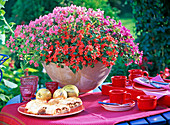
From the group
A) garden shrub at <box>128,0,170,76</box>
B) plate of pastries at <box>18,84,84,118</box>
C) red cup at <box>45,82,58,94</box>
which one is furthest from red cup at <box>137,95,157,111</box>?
garden shrub at <box>128,0,170,76</box>

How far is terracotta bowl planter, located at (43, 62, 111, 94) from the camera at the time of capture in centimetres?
203

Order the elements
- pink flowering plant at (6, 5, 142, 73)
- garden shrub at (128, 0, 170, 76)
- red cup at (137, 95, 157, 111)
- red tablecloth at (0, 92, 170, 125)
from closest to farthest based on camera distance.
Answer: red tablecloth at (0, 92, 170, 125) < red cup at (137, 95, 157, 111) < pink flowering plant at (6, 5, 142, 73) < garden shrub at (128, 0, 170, 76)

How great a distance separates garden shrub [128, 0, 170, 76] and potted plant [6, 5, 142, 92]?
211 cm

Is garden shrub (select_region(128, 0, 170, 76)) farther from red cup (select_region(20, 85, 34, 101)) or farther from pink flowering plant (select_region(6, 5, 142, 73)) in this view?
red cup (select_region(20, 85, 34, 101))

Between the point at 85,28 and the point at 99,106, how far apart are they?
622mm

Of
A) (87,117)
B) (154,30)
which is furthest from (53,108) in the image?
(154,30)

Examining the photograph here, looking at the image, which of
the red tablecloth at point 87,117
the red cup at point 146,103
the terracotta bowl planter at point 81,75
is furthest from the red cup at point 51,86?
the red cup at point 146,103

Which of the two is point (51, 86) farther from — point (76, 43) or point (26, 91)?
point (76, 43)

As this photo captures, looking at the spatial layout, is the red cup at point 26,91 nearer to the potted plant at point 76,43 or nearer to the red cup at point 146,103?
the potted plant at point 76,43

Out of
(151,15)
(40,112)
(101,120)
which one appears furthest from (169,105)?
(151,15)

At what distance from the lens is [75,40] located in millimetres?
1935

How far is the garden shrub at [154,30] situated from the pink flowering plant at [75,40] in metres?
2.11

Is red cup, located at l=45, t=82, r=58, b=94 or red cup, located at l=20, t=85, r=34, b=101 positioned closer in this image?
red cup, located at l=20, t=85, r=34, b=101

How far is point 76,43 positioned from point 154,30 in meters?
2.56
